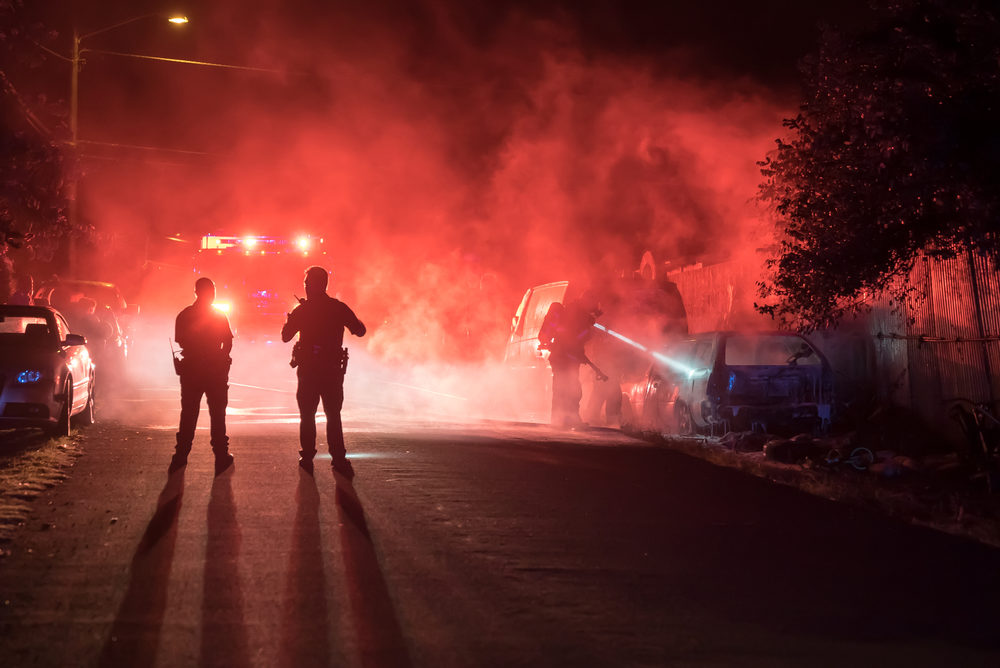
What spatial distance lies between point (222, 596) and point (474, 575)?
52.3 inches

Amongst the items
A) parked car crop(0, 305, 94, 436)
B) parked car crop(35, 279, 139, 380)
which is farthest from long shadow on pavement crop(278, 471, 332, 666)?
parked car crop(35, 279, 139, 380)

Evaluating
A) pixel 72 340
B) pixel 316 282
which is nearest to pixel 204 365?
pixel 316 282

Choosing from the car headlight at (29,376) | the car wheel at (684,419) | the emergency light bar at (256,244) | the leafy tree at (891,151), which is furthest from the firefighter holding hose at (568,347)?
the emergency light bar at (256,244)

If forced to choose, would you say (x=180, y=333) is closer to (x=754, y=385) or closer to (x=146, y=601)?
(x=146, y=601)

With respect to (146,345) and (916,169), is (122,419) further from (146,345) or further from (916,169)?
(146,345)

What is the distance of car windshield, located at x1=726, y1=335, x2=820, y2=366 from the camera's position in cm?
1341

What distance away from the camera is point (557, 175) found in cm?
2656

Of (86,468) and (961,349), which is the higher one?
(961,349)

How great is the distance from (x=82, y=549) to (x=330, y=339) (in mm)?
4263

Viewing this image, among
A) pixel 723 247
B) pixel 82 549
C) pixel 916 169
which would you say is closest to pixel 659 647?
pixel 82 549

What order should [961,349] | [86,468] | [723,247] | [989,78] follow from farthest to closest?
[723,247] → [961,349] → [86,468] → [989,78]

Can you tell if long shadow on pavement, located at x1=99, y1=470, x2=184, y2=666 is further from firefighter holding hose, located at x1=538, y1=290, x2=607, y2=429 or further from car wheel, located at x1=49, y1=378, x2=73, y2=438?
firefighter holding hose, located at x1=538, y1=290, x2=607, y2=429

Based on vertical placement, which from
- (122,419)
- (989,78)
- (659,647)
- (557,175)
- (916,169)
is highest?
(557,175)

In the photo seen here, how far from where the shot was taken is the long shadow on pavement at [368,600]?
477cm
